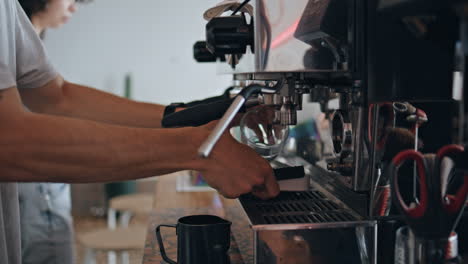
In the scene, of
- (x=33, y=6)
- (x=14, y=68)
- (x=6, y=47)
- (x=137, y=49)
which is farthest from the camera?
(x=137, y=49)

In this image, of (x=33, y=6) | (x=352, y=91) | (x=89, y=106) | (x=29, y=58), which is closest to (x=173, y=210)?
(x=89, y=106)

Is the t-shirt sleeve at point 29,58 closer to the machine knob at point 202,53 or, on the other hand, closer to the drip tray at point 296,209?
the machine knob at point 202,53

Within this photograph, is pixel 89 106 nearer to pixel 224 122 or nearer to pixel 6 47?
pixel 6 47

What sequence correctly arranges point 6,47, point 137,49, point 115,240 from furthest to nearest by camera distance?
point 137,49, point 115,240, point 6,47

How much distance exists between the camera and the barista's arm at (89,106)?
56.0 inches

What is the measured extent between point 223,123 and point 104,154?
29 centimetres

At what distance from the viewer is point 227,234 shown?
35.0 inches

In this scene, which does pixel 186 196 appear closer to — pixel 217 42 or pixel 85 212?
pixel 217 42

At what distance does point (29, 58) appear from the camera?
1.28 m

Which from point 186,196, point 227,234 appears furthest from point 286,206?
point 186,196

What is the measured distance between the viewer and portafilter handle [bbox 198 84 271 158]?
604 mm

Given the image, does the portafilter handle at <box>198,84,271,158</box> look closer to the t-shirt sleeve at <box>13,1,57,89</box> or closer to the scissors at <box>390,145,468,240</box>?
the scissors at <box>390,145,468,240</box>

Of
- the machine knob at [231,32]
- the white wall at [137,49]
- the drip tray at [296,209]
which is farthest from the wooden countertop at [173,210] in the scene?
the white wall at [137,49]

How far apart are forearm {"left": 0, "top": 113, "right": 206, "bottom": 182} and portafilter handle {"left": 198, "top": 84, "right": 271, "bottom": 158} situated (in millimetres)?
171
